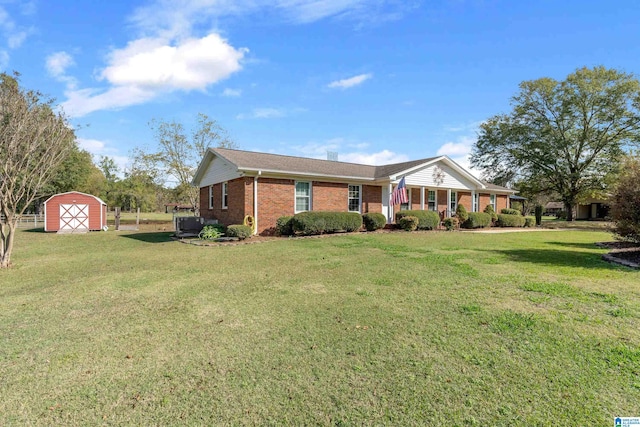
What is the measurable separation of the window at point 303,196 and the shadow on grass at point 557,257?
8806 mm

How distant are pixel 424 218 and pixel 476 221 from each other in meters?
4.77

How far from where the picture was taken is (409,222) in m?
17.4

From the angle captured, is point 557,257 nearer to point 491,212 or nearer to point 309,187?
point 309,187

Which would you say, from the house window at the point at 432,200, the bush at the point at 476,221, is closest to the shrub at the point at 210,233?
the house window at the point at 432,200

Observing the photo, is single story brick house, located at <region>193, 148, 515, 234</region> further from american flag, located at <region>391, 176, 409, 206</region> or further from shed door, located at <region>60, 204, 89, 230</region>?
shed door, located at <region>60, 204, 89, 230</region>

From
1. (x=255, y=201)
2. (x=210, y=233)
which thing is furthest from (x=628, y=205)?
(x=210, y=233)

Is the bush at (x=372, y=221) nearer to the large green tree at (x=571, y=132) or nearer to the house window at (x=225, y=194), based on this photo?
the house window at (x=225, y=194)

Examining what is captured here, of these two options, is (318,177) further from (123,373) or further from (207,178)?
(123,373)

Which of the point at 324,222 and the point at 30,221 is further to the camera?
the point at 30,221

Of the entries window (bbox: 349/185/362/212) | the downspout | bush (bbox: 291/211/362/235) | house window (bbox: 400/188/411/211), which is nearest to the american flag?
window (bbox: 349/185/362/212)

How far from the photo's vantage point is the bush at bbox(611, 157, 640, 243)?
8.80 m

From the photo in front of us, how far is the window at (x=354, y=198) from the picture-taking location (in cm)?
1814

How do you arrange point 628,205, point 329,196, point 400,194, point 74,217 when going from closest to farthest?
point 628,205 < point 329,196 < point 400,194 < point 74,217

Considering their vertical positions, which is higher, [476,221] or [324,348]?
[476,221]
